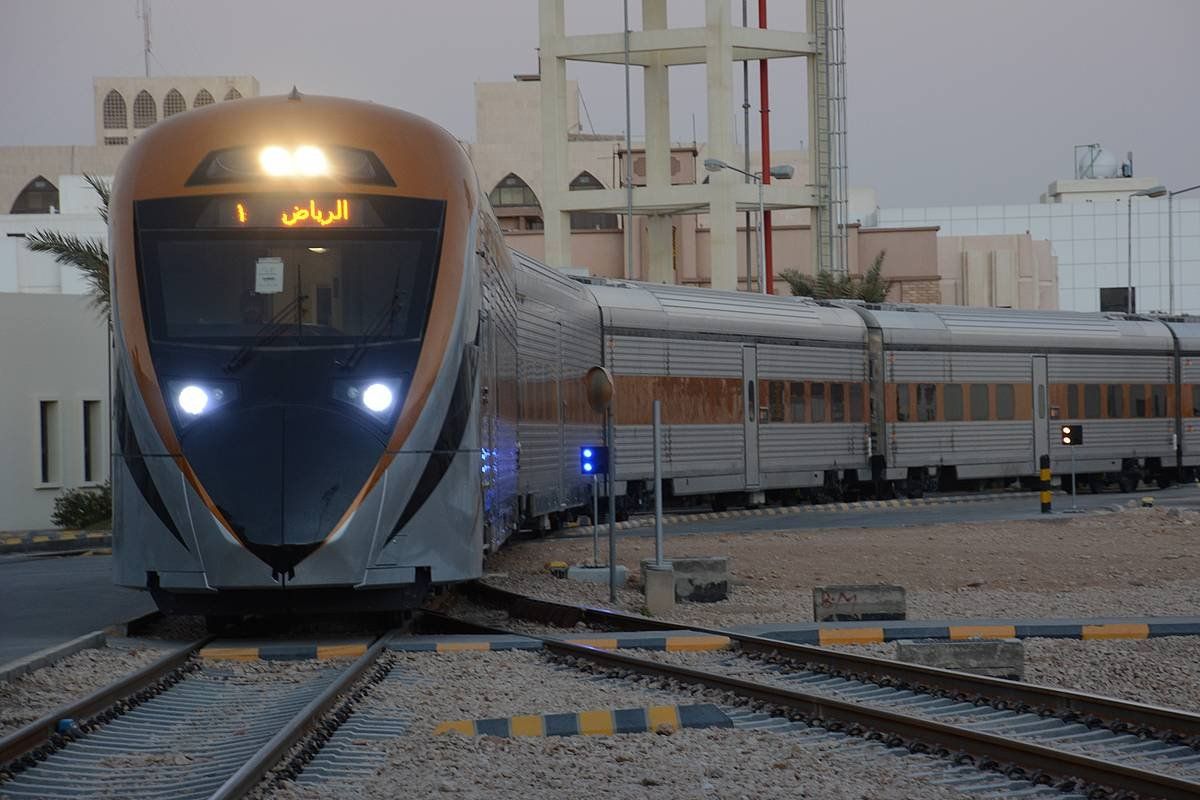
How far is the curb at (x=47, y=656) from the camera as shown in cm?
1101

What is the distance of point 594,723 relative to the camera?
9.16 m

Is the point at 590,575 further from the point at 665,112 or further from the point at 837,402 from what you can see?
the point at 665,112

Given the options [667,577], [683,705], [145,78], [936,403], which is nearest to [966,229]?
[145,78]

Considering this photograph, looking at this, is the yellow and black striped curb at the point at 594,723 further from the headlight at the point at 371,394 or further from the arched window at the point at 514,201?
the arched window at the point at 514,201

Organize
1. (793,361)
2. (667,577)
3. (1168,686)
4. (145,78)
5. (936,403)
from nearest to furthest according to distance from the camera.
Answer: (1168,686)
(667,577)
(793,361)
(936,403)
(145,78)

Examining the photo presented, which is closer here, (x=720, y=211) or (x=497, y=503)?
(x=497, y=503)

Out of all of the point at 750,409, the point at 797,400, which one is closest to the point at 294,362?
the point at 750,409

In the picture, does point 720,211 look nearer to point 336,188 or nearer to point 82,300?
point 82,300

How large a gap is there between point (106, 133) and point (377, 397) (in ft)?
342

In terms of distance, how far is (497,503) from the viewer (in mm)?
15164

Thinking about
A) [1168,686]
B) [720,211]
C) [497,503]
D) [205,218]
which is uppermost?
[720,211]

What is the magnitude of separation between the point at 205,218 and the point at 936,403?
24522 mm

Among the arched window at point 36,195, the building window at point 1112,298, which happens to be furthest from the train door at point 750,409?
the building window at point 1112,298

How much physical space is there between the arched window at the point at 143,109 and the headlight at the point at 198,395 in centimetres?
10401
